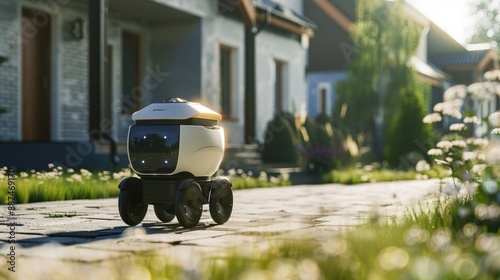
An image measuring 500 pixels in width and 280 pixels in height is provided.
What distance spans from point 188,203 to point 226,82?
11.2 m

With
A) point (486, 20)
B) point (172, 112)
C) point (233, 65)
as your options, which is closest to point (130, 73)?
point (233, 65)

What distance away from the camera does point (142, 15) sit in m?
14.0

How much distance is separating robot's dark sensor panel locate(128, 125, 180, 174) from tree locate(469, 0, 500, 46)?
54.3 meters

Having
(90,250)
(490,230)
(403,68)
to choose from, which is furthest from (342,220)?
(403,68)

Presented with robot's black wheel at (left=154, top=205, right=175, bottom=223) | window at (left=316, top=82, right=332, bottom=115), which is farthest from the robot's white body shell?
window at (left=316, top=82, right=332, bottom=115)

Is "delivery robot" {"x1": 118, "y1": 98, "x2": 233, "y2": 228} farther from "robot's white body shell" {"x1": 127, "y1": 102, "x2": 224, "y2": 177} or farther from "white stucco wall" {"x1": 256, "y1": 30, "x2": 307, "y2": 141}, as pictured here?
"white stucco wall" {"x1": 256, "y1": 30, "x2": 307, "y2": 141}

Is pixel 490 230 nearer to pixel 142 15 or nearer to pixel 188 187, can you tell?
pixel 188 187

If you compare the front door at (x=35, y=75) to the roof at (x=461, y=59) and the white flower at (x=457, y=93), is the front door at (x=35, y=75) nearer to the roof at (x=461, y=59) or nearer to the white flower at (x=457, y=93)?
the white flower at (x=457, y=93)

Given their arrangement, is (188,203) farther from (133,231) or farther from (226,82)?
(226,82)

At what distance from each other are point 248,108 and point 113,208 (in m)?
8.31

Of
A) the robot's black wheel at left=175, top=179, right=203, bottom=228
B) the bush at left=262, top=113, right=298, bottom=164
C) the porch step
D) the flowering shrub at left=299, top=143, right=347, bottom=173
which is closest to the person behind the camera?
the robot's black wheel at left=175, top=179, right=203, bottom=228

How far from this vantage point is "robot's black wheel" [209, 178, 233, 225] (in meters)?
5.39

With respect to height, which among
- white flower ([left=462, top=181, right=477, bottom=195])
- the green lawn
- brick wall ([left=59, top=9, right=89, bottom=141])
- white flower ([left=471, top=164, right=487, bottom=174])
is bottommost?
the green lawn

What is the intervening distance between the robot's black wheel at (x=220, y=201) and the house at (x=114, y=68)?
5038mm
